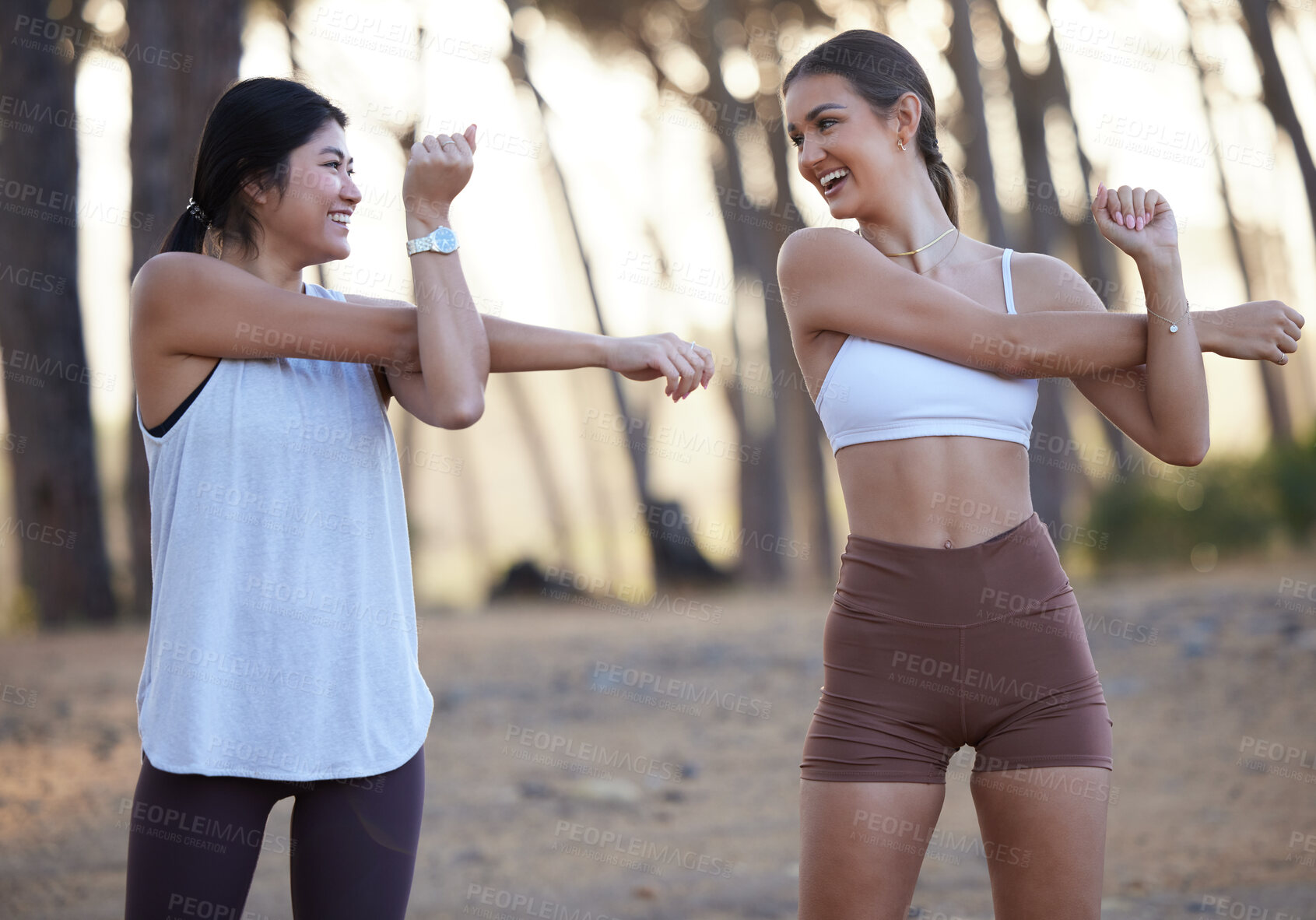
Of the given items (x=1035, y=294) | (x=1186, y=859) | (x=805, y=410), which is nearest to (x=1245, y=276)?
(x=805, y=410)

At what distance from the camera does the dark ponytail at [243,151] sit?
207 cm

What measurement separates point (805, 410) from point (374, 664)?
1765 cm

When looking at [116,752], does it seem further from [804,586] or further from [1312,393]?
[1312,393]

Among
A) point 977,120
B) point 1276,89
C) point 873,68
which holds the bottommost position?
point 873,68

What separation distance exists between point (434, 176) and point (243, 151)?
31 centimetres

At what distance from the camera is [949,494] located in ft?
6.88

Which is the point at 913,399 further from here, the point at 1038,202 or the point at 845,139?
the point at 1038,202

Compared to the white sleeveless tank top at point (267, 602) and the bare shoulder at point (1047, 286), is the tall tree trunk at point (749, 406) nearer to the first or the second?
the bare shoulder at point (1047, 286)

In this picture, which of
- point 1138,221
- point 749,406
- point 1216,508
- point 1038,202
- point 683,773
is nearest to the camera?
point 1138,221

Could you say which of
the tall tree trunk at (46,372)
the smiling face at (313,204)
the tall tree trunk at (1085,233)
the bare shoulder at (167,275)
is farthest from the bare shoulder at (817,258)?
the tall tree trunk at (1085,233)

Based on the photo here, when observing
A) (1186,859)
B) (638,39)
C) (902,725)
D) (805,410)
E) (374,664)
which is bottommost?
(1186,859)

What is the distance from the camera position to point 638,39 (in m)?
17.5


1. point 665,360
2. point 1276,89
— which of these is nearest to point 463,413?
point 665,360

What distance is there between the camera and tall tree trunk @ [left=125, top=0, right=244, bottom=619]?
9.77 meters
